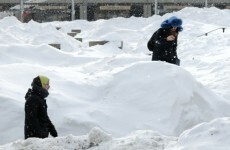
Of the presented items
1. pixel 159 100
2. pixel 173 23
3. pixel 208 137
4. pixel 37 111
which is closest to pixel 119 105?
pixel 159 100

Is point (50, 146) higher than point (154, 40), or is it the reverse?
point (154, 40)

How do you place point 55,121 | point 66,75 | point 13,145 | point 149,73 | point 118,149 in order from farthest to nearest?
point 66,75
point 149,73
point 55,121
point 13,145
point 118,149

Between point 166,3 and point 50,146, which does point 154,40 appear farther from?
point 166,3

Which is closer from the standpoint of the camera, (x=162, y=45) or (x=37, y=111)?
(x=37, y=111)

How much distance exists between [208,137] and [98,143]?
1.03 m

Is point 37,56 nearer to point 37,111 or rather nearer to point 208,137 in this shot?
point 37,111

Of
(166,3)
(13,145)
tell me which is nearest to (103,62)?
(13,145)

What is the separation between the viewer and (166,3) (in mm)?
35219

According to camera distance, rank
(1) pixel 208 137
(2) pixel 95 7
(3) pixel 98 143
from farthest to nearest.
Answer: (2) pixel 95 7 → (3) pixel 98 143 → (1) pixel 208 137

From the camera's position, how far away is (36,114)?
5336 mm

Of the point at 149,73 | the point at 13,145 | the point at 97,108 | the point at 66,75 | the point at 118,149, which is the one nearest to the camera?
the point at 118,149

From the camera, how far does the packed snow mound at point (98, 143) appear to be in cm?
408

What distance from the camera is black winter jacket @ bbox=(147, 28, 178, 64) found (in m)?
7.42

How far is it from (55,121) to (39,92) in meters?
1.39
